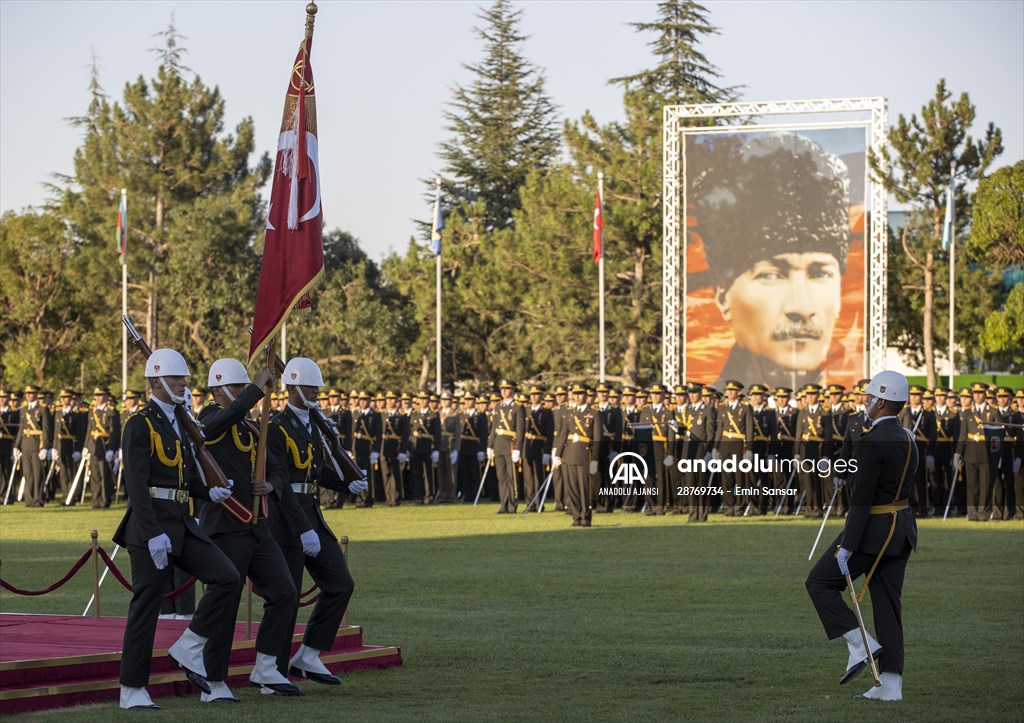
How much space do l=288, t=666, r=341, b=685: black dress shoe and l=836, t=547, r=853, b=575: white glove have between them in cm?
335

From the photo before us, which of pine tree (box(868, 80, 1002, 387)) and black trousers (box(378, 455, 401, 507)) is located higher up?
pine tree (box(868, 80, 1002, 387))

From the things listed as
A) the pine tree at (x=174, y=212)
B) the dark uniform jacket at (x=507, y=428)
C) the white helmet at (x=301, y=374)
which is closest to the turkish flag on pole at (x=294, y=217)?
the white helmet at (x=301, y=374)

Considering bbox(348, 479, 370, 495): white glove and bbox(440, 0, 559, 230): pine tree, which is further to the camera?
bbox(440, 0, 559, 230): pine tree

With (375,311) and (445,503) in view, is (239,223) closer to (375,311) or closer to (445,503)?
(375,311)

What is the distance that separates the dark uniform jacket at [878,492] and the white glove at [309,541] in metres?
3.40

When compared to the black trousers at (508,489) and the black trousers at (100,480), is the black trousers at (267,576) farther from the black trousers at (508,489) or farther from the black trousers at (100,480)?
the black trousers at (100,480)

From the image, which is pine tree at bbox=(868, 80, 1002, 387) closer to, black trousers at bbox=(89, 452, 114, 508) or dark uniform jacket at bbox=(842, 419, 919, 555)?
black trousers at bbox=(89, 452, 114, 508)

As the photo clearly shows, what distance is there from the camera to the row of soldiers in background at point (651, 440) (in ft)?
80.5

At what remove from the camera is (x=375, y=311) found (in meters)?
45.1

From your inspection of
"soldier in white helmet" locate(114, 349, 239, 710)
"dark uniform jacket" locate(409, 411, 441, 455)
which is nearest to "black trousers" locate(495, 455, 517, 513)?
"dark uniform jacket" locate(409, 411, 441, 455)

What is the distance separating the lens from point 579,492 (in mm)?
22906

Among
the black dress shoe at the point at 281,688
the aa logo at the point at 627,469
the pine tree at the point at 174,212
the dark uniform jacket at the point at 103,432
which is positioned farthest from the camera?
the pine tree at the point at 174,212

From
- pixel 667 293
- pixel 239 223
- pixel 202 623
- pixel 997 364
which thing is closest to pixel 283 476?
pixel 202 623

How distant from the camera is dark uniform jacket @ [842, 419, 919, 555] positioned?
9.65 metres
